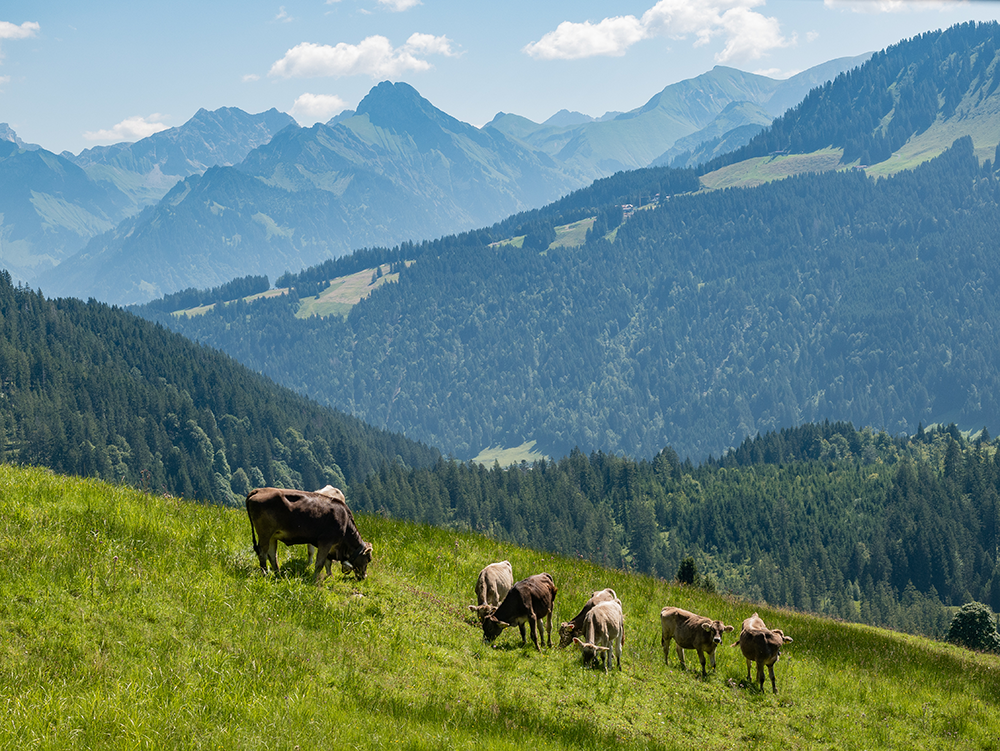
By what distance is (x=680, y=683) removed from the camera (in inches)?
674

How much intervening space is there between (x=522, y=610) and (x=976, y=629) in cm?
3567

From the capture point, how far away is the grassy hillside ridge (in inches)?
411

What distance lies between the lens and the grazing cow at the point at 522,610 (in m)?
16.8

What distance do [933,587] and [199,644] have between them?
223477 mm

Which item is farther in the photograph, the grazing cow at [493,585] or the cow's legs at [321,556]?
the grazing cow at [493,585]

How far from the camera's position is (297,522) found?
1538 cm

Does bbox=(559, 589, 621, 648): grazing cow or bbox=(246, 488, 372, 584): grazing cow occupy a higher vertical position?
bbox=(246, 488, 372, 584): grazing cow

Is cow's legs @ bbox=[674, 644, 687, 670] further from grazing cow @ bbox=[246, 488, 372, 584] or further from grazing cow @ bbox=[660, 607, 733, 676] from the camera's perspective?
grazing cow @ bbox=[246, 488, 372, 584]

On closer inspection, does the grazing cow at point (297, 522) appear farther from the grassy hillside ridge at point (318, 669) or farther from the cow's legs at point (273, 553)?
the grassy hillside ridge at point (318, 669)

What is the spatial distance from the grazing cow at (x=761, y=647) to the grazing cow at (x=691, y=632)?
0.46 metres

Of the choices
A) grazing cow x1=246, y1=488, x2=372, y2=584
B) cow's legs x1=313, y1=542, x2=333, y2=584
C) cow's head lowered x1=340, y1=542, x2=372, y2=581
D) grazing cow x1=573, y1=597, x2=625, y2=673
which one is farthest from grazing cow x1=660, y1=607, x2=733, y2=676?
cow's legs x1=313, y1=542, x2=333, y2=584

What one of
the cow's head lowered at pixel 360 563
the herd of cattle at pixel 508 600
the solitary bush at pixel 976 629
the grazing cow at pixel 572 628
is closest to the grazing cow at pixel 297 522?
the herd of cattle at pixel 508 600

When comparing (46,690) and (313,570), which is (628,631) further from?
(46,690)

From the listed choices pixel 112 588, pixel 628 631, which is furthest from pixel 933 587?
pixel 112 588
